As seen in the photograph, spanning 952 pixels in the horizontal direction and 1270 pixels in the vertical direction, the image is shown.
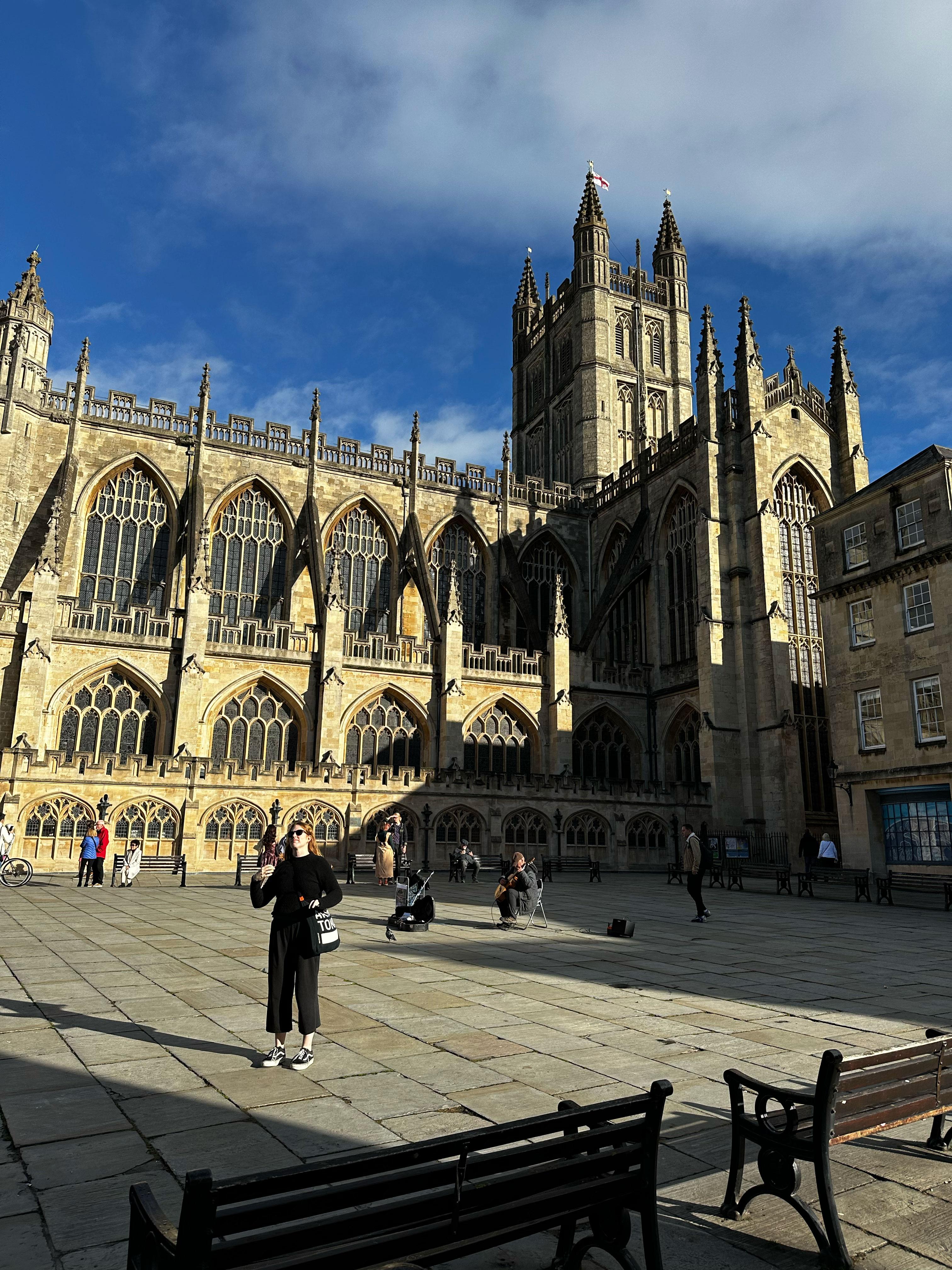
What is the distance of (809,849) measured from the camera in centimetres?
2777

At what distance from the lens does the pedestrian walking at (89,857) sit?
64.1ft

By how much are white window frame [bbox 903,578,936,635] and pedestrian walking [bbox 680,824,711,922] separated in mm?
10664

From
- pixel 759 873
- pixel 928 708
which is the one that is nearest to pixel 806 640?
pixel 759 873

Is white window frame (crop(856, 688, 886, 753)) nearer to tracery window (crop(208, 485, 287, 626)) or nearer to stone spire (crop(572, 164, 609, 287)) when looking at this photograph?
tracery window (crop(208, 485, 287, 626))

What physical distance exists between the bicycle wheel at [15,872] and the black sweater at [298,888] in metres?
15.8

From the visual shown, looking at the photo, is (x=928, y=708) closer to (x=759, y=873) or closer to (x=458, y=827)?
(x=759, y=873)

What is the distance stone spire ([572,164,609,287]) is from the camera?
167 feet

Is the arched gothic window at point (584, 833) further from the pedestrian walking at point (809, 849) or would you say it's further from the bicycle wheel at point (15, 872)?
the bicycle wheel at point (15, 872)

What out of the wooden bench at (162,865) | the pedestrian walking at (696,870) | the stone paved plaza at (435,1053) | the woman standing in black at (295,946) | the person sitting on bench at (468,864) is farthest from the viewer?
the person sitting on bench at (468,864)

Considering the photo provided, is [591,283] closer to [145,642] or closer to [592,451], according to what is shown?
[592,451]

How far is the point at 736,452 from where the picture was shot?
112ft

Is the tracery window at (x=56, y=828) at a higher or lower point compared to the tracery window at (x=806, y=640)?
lower

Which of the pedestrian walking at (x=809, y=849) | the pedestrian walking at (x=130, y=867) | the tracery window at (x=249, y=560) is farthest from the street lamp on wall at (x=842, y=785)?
the tracery window at (x=249, y=560)

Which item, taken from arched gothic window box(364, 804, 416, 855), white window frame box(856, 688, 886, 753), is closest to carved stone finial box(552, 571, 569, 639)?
arched gothic window box(364, 804, 416, 855)
